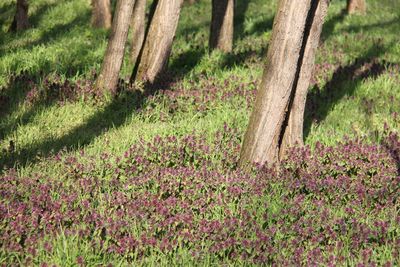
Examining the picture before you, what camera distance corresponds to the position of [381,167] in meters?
6.51

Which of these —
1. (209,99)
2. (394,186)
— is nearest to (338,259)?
(394,186)

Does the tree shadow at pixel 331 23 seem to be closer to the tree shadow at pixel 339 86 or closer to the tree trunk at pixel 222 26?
the tree trunk at pixel 222 26

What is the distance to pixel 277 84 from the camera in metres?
6.38

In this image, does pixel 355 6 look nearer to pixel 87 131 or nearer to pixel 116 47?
pixel 116 47

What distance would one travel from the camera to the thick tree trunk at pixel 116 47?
9039mm

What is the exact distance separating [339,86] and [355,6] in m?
9.24

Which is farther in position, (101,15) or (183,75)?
(101,15)

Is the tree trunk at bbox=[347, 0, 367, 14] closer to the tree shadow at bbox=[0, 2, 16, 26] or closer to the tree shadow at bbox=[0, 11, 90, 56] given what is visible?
the tree shadow at bbox=[0, 11, 90, 56]

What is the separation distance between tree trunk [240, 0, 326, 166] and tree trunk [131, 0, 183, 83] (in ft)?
11.5

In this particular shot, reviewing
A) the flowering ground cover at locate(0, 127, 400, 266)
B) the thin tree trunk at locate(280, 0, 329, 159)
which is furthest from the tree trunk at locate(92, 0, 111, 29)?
the thin tree trunk at locate(280, 0, 329, 159)

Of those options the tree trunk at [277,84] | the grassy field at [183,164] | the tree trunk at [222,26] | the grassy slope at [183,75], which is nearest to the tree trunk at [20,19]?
the grassy slope at [183,75]

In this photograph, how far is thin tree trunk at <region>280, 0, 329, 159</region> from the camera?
6.94 meters

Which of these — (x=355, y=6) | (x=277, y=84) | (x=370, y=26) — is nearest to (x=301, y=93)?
(x=277, y=84)

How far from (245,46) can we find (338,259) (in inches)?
344
